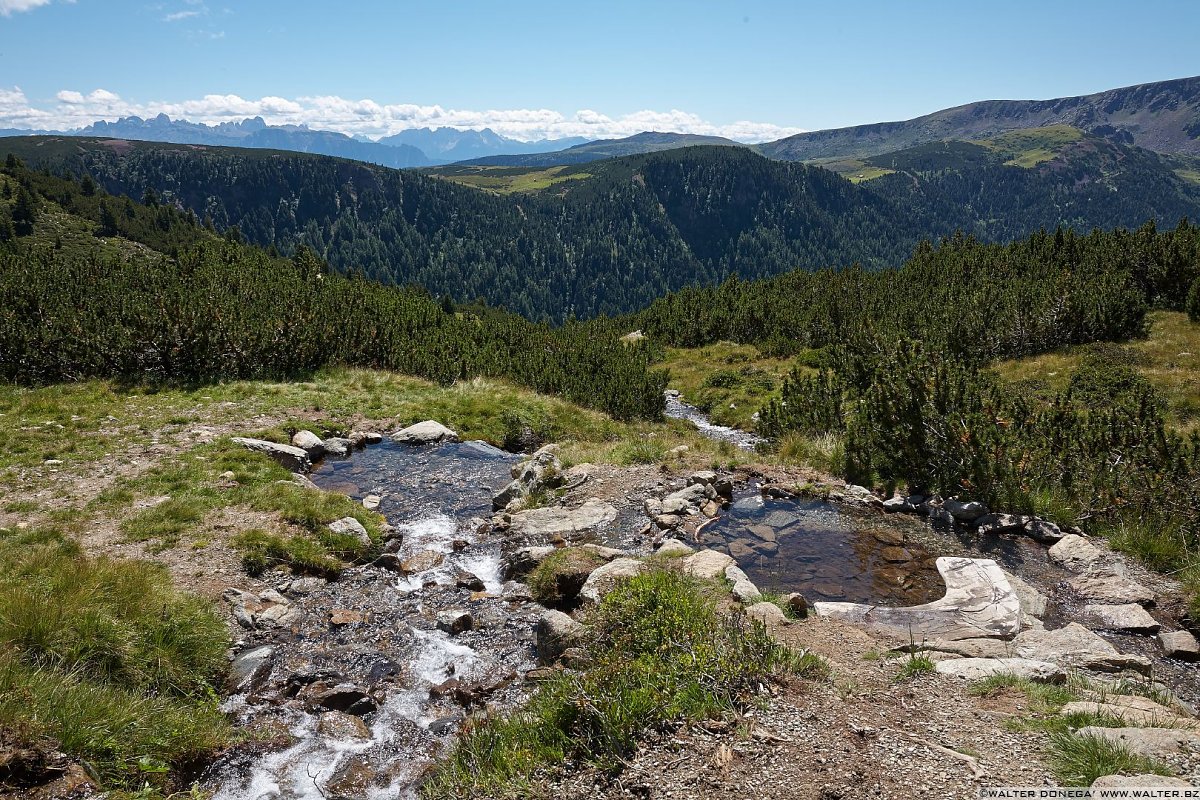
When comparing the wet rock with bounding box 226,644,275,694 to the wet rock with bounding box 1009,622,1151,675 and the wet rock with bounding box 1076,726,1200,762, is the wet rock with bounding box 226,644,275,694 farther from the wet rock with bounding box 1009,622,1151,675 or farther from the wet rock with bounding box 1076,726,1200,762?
the wet rock with bounding box 1009,622,1151,675

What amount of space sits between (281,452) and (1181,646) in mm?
17863

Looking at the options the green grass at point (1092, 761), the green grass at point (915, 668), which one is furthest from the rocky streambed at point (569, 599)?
the green grass at point (1092, 761)

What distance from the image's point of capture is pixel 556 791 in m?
5.06

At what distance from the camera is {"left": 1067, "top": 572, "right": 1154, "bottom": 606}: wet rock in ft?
28.5

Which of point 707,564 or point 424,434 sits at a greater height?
point 707,564

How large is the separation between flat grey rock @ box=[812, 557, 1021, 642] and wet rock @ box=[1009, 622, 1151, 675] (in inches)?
12.4

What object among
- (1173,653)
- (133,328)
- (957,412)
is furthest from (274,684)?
(133,328)

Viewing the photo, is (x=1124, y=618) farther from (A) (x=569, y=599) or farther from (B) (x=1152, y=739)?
(A) (x=569, y=599)

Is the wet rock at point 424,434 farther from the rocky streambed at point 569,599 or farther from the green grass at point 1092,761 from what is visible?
the green grass at point 1092,761

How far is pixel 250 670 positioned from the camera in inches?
316

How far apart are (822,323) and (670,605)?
116 ft

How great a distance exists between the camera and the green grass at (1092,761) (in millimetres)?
4273

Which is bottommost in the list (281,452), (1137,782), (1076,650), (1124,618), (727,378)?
(727,378)

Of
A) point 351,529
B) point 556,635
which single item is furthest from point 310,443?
point 556,635
